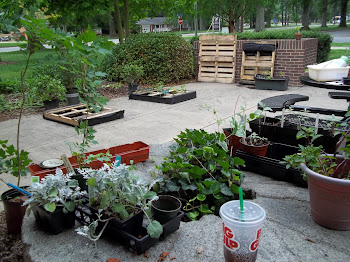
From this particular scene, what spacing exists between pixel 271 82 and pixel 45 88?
5.30 metres

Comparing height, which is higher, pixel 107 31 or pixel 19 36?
pixel 107 31

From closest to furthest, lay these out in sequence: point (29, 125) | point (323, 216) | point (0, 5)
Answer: point (323, 216) < point (0, 5) < point (29, 125)

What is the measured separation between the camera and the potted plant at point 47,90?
605 cm

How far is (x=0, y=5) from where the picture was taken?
2.60 m

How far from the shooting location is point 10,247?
2252 millimetres

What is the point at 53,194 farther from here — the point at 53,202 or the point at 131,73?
the point at 131,73

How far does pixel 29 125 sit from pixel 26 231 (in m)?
3.76

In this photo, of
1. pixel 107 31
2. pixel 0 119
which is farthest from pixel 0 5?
A: pixel 107 31

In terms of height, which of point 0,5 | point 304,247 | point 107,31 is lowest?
point 304,247

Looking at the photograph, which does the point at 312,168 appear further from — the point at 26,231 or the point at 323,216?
the point at 26,231

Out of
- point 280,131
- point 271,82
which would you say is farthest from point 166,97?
point 280,131

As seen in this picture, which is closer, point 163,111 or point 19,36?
point 19,36

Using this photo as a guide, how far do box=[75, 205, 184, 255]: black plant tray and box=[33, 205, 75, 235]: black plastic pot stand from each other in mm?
86

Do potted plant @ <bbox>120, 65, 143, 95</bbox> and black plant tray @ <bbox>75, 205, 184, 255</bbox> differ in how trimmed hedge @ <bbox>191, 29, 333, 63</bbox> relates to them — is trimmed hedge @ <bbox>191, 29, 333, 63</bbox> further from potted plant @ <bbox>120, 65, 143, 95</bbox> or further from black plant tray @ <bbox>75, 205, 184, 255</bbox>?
black plant tray @ <bbox>75, 205, 184, 255</bbox>
